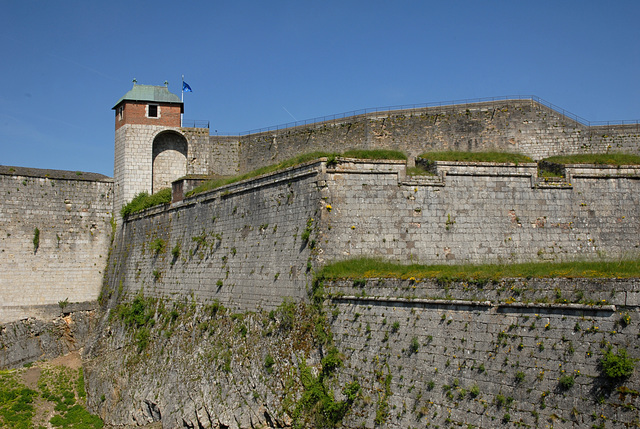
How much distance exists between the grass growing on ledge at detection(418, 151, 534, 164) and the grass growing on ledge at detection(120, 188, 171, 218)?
12742 mm

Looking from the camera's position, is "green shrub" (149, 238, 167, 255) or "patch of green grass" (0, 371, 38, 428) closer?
"patch of green grass" (0, 371, 38, 428)

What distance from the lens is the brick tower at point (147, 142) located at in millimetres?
32500

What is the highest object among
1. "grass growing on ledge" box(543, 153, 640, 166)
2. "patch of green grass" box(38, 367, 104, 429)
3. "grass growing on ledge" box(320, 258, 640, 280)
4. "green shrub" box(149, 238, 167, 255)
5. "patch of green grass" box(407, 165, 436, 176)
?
"grass growing on ledge" box(543, 153, 640, 166)

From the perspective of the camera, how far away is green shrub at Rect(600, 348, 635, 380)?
1159cm

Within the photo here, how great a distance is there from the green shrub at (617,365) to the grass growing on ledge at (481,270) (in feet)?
5.26

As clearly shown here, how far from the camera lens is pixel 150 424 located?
79.7 feet

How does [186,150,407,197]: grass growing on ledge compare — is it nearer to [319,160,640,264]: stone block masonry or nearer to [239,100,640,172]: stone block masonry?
[319,160,640,264]: stone block masonry

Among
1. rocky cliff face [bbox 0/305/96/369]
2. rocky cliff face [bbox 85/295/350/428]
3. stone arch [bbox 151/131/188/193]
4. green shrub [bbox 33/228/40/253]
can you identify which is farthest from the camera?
stone arch [bbox 151/131/188/193]

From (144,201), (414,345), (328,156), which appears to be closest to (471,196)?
(328,156)

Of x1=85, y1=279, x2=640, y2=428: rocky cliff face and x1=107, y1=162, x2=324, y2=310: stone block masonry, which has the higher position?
x1=107, y1=162, x2=324, y2=310: stone block masonry

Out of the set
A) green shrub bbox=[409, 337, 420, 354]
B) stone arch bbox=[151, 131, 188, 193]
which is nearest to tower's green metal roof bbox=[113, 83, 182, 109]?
stone arch bbox=[151, 131, 188, 193]

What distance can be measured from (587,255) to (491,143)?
253 inches

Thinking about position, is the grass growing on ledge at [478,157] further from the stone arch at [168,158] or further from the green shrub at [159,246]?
the stone arch at [168,158]

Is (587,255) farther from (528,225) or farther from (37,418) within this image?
(37,418)
